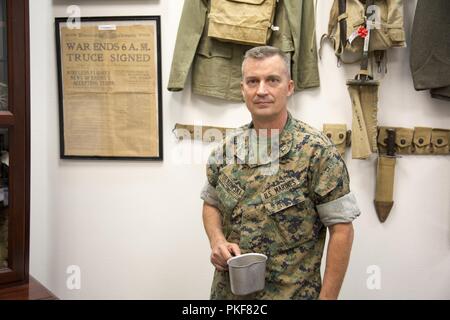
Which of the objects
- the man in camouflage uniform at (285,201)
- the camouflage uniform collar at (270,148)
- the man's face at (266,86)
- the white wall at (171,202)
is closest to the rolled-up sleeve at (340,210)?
the man in camouflage uniform at (285,201)

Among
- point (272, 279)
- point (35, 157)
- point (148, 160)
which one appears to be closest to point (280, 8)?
point (148, 160)

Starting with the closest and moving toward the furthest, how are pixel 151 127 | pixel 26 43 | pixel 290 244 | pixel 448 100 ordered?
pixel 290 244, pixel 26 43, pixel 448 100, pixel 151 127

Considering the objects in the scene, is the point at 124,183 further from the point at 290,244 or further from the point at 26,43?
the point at 290,244

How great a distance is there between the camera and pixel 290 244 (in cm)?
133

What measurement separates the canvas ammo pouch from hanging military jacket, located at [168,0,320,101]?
7cm

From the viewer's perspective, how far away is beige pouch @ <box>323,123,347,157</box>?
2039mm

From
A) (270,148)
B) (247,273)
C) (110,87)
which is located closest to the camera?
(247,273)

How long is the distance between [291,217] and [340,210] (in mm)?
149

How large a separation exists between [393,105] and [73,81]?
1.59 meters

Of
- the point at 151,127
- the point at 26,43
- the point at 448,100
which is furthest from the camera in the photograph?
the point at 151,127

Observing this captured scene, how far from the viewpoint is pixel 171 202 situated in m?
2.21

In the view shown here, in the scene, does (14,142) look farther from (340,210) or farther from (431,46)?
(431,46)

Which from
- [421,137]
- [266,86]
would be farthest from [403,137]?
[266,86]

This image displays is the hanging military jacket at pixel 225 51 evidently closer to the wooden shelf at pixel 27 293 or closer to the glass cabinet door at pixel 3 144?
the glass cabinet door at pixel 3 144
